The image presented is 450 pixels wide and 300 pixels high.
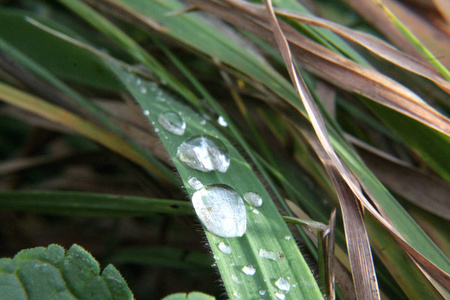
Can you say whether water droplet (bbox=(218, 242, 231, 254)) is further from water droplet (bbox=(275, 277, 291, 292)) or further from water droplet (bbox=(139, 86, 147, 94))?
water droplet (bbox=(139, 86, 147, 94))

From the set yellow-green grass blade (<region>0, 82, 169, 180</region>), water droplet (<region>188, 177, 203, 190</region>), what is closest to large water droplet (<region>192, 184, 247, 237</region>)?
water droplet (<region>188, 177, 203, 190</region>)

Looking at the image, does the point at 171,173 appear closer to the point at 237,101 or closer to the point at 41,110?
the point at 237,101

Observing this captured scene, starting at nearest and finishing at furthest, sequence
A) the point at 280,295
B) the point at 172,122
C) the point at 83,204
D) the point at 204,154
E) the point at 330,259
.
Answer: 1. the point at 280,295
2. the point at 330,259
3. the point at 204,154
4. the point at 172,122
5. the point at 83,204

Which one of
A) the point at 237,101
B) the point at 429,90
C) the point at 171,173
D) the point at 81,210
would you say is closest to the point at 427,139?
the point at 429,90

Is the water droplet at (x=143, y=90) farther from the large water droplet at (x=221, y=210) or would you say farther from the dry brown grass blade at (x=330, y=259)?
the dry brown grass blade at (x=330, y=259)

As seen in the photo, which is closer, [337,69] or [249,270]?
[249,270]

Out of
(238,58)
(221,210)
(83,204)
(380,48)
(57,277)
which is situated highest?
(380,48)

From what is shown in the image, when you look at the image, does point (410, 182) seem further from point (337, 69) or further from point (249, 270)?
point (249, 270)

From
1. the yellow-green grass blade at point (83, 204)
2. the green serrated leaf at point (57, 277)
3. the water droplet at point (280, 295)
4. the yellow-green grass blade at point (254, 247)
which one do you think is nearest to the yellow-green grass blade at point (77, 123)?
the yellow-green grass blade at point (83, 204)

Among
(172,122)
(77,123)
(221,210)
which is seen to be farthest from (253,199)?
(77,123)
